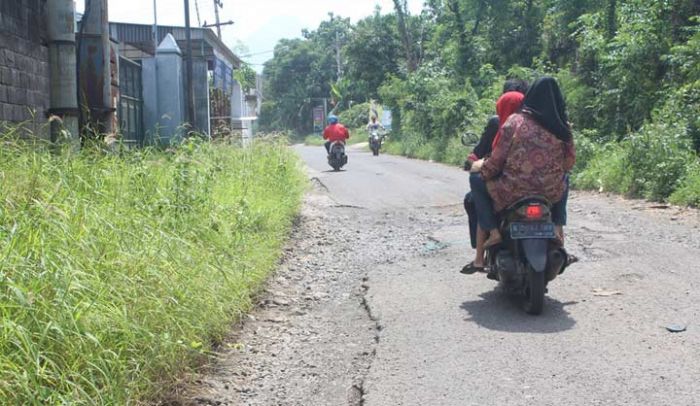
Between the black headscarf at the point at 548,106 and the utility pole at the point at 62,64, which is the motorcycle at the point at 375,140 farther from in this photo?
the black headscarf at the point at 548,106

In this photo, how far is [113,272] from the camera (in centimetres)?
400

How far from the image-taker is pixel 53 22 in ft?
27.8

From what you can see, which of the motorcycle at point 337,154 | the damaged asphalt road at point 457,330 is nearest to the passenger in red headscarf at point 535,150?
the damaged asphalt road at point 457,330

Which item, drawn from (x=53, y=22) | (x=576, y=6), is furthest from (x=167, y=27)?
(x=53, y=22)

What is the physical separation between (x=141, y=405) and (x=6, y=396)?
75cm

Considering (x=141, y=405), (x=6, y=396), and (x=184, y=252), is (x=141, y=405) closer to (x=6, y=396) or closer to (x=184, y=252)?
(x=6, y=396)

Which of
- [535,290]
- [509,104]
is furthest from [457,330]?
[509,104]

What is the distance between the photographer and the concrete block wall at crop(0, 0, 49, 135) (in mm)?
7695

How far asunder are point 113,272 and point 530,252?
106 inches

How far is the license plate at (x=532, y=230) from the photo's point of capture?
16.6ft

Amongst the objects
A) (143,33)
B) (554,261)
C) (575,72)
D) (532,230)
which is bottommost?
(554,261)

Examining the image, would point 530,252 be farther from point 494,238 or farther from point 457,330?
point 457,330

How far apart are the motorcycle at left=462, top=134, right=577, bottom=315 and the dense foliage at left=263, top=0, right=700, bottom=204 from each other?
18.8 ft

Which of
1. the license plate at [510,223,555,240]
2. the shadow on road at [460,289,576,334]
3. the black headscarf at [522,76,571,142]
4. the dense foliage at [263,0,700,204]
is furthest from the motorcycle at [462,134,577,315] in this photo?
the dense foliage at [263,0,700,204]
